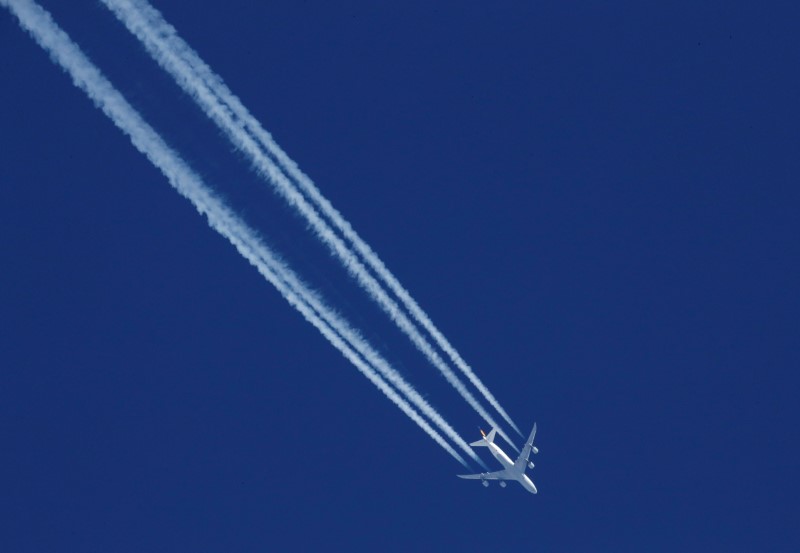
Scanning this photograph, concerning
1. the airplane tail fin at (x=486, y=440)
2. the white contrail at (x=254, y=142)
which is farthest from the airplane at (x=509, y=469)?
the white contrail at (x=254, y=142)

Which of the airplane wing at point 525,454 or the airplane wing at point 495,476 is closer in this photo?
the airplane wing at point 525,454

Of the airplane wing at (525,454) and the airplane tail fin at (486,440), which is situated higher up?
the airplane wing at (525,454)

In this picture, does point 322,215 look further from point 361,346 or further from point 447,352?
point 447,352

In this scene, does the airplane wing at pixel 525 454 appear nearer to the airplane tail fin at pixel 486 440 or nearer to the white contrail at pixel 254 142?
the airplane tail fin at pixel 486 440

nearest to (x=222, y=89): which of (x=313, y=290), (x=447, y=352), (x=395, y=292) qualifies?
(x=313, y=290)

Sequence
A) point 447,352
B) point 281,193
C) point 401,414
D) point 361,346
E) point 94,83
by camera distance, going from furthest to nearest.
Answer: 1. point 401,414
2. point 447,352
3. point 361,346
4. point 281,193
5. point 94,83

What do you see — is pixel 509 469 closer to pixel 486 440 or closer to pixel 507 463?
pixel 507 463

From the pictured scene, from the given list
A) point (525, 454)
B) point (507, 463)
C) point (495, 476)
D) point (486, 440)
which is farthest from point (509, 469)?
point (486, 440)
